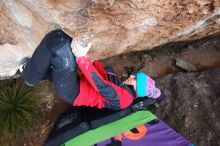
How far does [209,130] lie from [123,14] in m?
2.18

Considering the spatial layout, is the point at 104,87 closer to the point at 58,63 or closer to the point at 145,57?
the point at 58,63

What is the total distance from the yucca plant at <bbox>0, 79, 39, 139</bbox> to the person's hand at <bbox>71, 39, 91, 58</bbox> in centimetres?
226

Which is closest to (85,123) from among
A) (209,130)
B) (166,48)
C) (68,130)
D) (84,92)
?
(68,130)

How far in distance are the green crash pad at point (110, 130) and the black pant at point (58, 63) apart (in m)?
0.63

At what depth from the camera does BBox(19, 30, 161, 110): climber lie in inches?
145

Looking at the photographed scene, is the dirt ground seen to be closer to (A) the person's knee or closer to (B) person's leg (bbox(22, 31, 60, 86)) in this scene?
(B) person's leg (bbox(22, 31, 60, 86))

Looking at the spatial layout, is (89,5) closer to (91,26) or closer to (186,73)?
(91,26)

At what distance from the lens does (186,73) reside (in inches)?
232

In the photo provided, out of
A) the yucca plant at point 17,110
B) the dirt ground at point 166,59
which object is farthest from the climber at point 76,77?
the dirt ground at point 166,59

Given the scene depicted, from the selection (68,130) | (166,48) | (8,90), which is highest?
(166,48)

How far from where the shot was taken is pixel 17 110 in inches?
216

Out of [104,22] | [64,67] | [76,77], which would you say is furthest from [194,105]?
[64,67]

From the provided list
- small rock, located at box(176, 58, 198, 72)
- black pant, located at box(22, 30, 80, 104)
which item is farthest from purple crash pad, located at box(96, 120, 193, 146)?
small rock, located at box(176, 58, 198, 72)

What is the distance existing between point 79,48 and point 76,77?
0.57 metres
